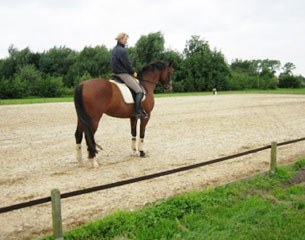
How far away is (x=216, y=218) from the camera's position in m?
4.84

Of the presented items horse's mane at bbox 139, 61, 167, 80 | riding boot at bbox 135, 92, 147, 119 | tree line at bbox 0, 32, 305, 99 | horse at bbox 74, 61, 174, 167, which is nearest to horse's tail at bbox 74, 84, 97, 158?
horse at bbox 74, 61, 174, 167

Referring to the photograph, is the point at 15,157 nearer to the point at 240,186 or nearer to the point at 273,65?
the point at 240,186

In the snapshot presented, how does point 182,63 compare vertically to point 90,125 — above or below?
above

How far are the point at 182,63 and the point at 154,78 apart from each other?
2336 inches

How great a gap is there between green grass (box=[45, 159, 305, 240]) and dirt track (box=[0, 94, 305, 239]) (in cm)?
50

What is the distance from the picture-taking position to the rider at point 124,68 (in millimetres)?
8156

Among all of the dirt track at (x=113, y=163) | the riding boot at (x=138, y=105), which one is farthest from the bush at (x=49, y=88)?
the riding boot at (x=138, y=105)

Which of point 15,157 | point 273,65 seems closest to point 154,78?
point 15,157

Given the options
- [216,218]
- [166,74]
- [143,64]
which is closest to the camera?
[216,218]

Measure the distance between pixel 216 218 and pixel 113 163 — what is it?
371cm

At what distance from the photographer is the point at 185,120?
16.4 meters

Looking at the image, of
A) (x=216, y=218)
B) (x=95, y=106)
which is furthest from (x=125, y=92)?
(x=216, y=218)

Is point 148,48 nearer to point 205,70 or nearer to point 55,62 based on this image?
point 205,70

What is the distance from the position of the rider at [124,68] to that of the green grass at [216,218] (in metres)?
3.25
